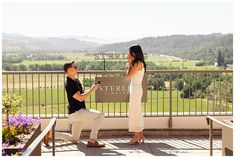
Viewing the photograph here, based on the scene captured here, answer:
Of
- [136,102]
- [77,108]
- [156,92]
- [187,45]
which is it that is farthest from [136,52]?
[187,45]

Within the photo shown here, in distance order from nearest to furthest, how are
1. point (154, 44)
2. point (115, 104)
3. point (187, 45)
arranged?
point (115, 104) → point (154, 44) → point (187, 45)

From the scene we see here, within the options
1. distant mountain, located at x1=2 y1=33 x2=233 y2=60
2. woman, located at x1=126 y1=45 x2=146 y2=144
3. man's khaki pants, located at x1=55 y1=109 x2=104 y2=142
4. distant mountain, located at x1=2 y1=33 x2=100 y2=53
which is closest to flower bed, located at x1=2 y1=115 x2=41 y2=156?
man's khaki pants, located at x1=55 y1=109 x2=104 y2=142

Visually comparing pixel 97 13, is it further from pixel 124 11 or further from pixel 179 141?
pixel 179 141

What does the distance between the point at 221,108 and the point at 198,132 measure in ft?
2.42

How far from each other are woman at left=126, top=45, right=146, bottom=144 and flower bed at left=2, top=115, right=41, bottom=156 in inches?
78.3

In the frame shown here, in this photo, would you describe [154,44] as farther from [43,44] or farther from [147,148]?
[147,148]

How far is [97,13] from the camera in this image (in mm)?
12805

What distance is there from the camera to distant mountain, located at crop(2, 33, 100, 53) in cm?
942

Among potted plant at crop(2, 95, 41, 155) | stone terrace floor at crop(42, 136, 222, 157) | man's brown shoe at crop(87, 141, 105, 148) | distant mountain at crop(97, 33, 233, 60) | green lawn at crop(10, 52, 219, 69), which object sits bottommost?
stone terrace floor at crop(42, 136, 222, 157)

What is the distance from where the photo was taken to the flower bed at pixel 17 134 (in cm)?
431

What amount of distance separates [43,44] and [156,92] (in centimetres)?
301

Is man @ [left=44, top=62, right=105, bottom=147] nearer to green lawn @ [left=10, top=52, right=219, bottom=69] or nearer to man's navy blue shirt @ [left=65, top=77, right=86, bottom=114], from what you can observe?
man's navy blue shirt @ [left=65, top=77, right=86, bottom=114]

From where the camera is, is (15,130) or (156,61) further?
(156,61)

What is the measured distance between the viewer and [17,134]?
4891mm
